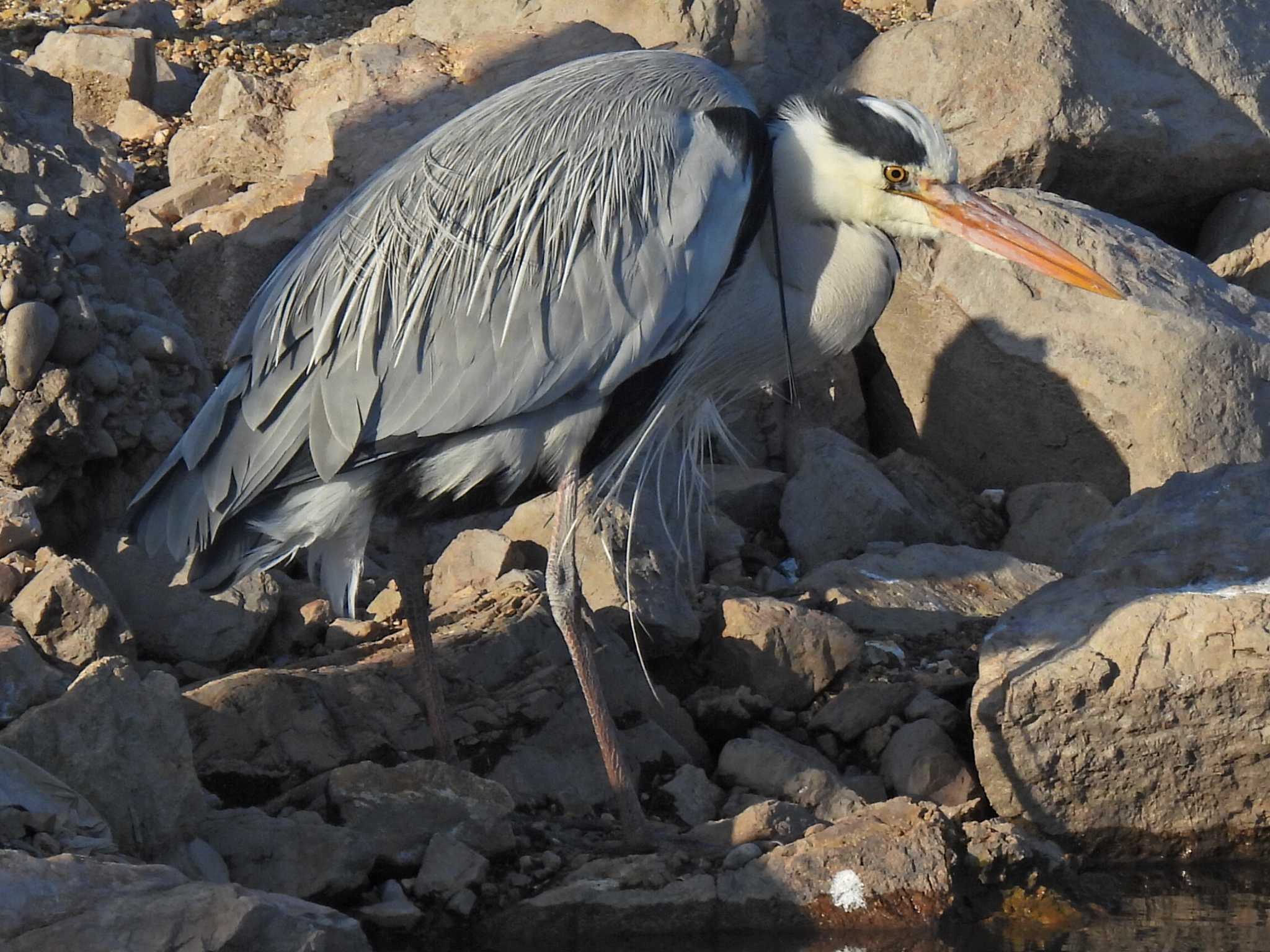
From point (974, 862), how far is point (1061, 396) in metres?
2.38

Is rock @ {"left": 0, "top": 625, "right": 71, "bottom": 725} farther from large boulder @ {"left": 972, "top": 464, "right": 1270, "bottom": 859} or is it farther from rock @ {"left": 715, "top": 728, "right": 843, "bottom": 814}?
large boulder @ {"left": 972, "top": 464, "right": 1270, "bottom": 859}

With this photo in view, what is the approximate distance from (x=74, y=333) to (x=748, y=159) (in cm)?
178

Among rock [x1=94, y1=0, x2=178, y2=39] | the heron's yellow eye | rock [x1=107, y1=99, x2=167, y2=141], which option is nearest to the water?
the heron's yellow eye

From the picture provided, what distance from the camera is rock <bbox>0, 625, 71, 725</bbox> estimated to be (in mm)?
3795

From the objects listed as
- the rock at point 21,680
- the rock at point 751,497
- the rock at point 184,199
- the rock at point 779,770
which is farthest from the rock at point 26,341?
the rock at point 184,199

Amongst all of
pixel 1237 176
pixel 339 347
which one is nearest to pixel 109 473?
pixel 339 347

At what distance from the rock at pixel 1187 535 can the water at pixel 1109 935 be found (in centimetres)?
75

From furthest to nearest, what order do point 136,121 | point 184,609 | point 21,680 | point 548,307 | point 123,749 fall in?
point 136,121 → point 184,609 → point 548,307 → point 21,680 → point 123,749

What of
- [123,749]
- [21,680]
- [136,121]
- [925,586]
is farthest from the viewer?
[136,121]

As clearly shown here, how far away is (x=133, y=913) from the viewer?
9.46 ft

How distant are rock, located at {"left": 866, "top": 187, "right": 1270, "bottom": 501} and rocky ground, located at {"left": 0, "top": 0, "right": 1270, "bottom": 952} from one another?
0.05ft

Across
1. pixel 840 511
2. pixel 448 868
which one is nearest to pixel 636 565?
pixel 840 511

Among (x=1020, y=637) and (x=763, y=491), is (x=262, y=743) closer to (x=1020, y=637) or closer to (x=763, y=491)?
(x=1020, y=637)

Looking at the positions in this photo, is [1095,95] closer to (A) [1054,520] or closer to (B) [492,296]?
(A) [1054,520]
